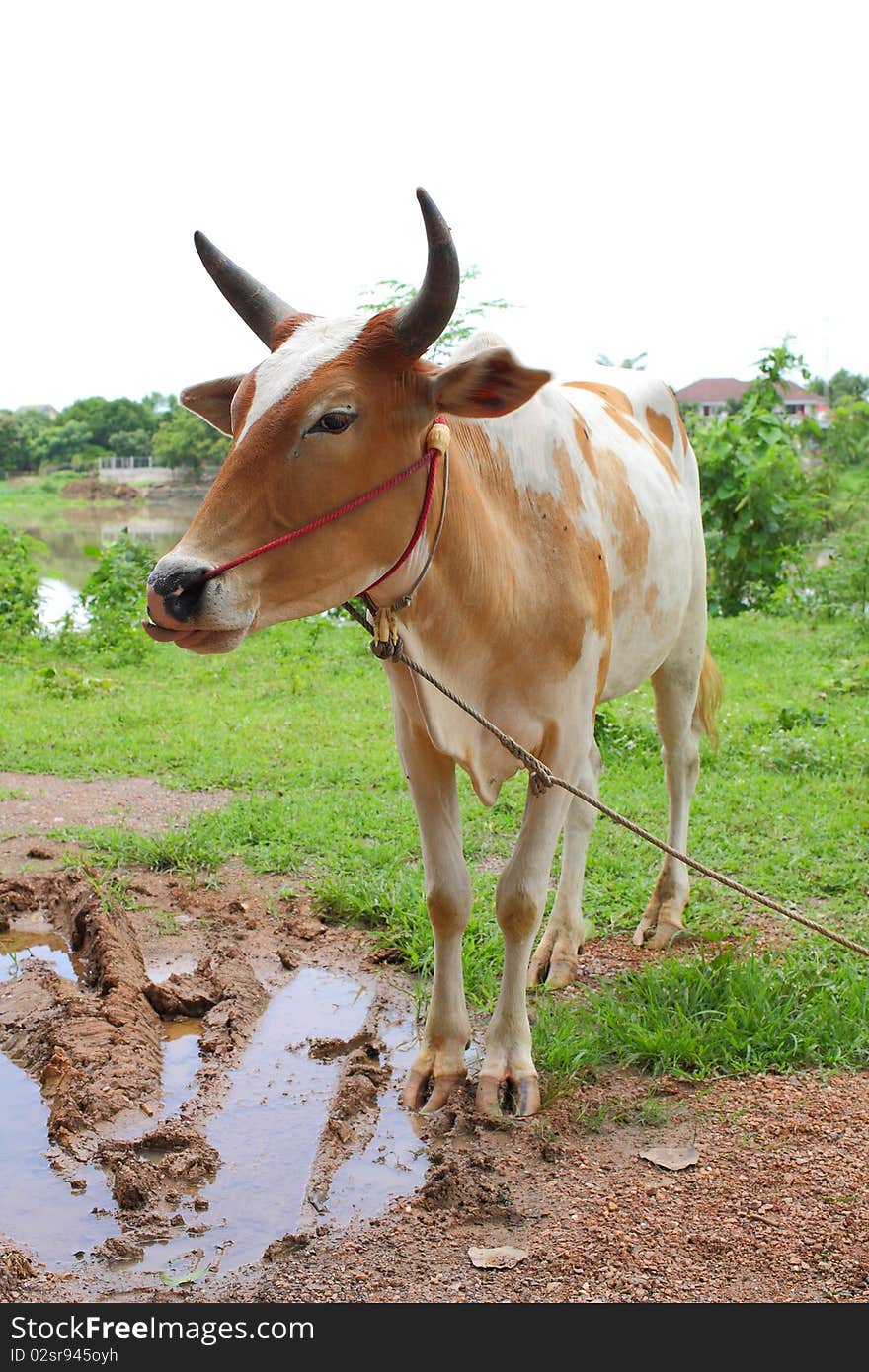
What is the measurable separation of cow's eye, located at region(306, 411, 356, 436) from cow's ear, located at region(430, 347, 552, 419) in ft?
0.70

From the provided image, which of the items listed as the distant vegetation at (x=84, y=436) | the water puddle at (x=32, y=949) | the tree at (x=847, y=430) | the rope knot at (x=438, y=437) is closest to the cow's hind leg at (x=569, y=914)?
the water puddle at (x=32, y=949)

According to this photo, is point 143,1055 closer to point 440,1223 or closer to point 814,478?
point 440,1223

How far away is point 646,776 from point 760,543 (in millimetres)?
6110

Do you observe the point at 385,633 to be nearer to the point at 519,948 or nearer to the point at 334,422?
the point at 334,422

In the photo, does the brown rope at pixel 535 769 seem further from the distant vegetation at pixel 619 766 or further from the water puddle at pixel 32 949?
the water puddle at pixel 32 949

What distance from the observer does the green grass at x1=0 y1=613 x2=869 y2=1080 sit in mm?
4547

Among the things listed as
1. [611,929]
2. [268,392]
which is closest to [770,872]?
[611,929]

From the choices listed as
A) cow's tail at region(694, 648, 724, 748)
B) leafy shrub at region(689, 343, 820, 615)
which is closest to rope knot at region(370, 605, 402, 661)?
cow's tail at region(694, 648, 724, 748)

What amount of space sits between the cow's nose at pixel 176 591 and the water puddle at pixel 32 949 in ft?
7.27

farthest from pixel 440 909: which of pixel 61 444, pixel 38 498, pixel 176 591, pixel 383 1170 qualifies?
pixel 61 444

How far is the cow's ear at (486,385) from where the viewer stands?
2.58m

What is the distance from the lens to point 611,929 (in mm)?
4680

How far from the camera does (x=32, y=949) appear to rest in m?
4.47

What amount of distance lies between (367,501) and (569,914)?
2.15 meters
